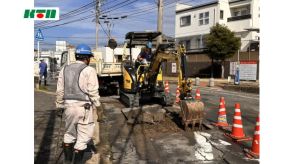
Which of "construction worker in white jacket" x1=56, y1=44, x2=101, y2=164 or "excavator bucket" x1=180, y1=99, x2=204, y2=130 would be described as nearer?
"construction worker in white jacket" x1=56, y1=44, x2=101, y2=164

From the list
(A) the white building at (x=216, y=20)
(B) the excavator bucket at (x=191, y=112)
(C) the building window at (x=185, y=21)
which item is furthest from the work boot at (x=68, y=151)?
(C) the building window at (x=185, y=21)

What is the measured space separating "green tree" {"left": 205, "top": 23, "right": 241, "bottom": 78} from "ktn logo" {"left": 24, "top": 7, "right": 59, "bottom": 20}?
29312mm

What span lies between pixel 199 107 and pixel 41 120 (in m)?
4.62

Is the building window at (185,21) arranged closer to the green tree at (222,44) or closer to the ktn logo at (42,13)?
the green tree at (222,44)

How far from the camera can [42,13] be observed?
324 centimetres

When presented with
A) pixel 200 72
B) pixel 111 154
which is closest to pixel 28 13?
pixel 111 154

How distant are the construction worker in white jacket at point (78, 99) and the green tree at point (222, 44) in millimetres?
27664

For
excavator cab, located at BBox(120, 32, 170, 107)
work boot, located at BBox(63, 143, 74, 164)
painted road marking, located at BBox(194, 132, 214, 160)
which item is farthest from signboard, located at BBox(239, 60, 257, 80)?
work boot, located at BBox(63, 143, 74, 164)

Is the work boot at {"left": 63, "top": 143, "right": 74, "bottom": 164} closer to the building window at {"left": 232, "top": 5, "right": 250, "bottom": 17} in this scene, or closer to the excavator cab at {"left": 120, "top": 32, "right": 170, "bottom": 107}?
the excavator cab at {"left": 120, "top": 32, "right": 170, "bottom": 107}

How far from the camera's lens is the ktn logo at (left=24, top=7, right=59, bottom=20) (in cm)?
313

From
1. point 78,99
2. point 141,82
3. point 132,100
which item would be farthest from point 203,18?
point 78,99

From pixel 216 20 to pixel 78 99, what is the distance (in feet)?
121

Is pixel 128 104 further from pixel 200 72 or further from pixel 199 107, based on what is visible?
pixel 200 72

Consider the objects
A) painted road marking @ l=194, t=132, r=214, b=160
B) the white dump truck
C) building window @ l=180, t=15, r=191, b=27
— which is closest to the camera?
painted road marking @ l=194, t=132, r=214, b=160
